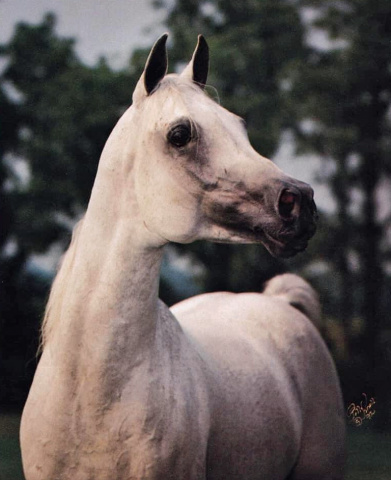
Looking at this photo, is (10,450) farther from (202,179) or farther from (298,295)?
(202,179)

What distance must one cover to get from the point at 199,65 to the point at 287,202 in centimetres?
73

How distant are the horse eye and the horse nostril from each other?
0.37 metres

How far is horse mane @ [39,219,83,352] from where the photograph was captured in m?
2.54

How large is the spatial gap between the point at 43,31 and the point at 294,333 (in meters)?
5.09

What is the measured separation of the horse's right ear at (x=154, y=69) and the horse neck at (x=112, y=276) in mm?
152

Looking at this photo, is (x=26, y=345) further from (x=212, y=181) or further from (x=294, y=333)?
(x=212, y=181)

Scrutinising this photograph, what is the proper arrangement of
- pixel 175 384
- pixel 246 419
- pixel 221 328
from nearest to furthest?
pixel 175 384, pixel 246 419, pixel 221 328

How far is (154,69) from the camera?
2461 millimetres

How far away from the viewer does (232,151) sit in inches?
92.4

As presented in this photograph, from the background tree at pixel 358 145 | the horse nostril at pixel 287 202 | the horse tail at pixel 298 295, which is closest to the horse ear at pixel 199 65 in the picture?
the horse nostril at pixel 287 202

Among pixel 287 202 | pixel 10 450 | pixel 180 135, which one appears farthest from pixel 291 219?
pixel 10 450

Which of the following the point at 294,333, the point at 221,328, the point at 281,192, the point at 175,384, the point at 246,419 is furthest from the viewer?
the point at 294,333

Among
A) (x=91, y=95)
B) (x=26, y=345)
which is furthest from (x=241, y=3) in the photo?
(x=26, y=345)

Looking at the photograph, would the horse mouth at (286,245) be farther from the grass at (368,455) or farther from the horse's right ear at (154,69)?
the grass at (368,455)
